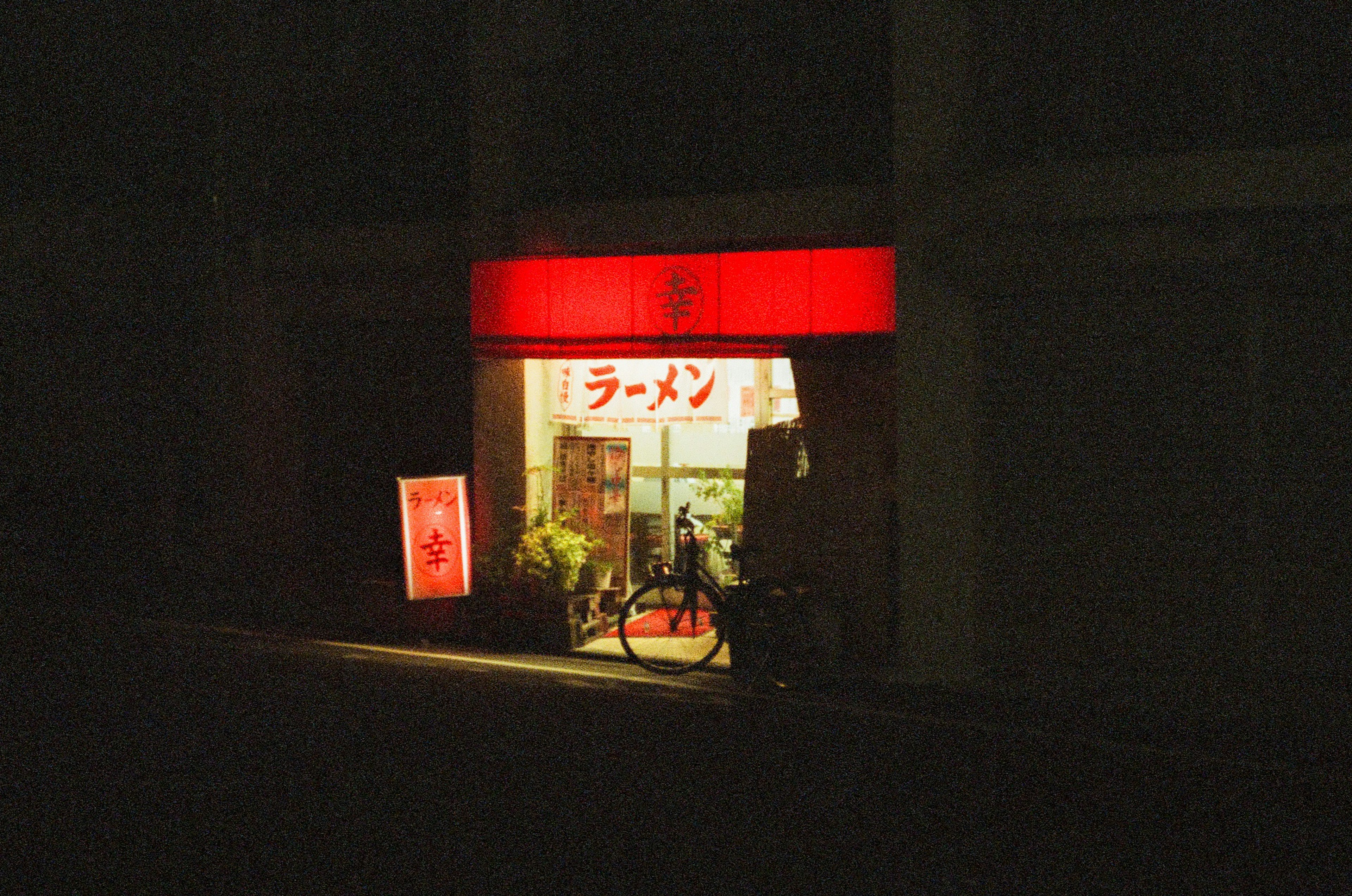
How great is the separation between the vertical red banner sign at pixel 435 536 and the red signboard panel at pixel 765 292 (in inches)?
145

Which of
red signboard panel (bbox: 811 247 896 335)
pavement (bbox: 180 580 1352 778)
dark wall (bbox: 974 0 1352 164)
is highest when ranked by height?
dark wall (bbox: 974 0 1352 164)

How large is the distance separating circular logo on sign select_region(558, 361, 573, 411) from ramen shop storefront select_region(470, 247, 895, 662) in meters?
0.02

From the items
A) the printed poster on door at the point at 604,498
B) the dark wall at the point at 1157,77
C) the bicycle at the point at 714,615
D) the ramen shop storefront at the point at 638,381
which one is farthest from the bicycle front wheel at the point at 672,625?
the dark wall at the point at 1157,77

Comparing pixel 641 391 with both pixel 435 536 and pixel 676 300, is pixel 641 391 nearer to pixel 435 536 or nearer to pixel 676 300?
pixel 676 300

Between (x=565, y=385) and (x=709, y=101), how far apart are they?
381 cm

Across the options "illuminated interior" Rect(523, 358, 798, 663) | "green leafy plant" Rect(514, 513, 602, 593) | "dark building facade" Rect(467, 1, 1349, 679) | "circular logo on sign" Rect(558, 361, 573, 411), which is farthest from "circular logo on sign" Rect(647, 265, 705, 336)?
"green leafy plant" Rect(514, 513, 602, 593)

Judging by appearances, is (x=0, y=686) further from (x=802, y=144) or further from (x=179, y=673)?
(x=802, y=144)

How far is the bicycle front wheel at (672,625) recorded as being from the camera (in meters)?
11.6

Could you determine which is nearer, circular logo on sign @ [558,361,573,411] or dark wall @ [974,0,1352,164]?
dark wall @ [974,0,1352,164]

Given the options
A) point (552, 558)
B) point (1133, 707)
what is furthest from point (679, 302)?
point (1133, 707)

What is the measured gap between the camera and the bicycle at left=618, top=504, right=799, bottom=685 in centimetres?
1116

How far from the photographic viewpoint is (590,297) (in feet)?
43.2

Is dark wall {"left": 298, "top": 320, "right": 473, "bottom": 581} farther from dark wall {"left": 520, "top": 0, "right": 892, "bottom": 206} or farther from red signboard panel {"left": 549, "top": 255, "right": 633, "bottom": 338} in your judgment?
dark wall {"left": 520, "top": 0, "right": 892, "bottom": 206}

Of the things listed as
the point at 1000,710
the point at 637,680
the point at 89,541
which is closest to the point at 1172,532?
the point at 1000,710
